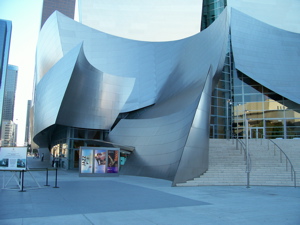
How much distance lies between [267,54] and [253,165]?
686 inches

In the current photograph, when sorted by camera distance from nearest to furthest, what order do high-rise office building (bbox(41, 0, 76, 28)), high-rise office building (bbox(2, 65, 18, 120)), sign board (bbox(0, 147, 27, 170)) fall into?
sign board (bbox(0, 147, 27, 170))
high-rise office building (bbox(2, 65, 18, 120))
high-rise office building (bbox(41, 0, 76, 28))

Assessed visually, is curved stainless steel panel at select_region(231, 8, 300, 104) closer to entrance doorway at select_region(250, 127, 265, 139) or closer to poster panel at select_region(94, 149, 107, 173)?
entrance doorway at select_region(250, 127, 265, 139)

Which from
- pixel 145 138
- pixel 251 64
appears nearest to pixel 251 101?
pixel 251 64

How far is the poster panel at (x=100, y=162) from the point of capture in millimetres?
17125

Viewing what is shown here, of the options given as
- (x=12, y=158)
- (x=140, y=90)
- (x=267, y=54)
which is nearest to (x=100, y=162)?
(x=12, y=158)

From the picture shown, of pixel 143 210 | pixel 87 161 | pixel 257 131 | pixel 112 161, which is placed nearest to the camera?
pixel 143 210

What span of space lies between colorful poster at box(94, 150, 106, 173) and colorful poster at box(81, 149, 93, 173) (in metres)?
0.28

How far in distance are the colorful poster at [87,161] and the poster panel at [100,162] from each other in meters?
0.28

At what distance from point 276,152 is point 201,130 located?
7965mm

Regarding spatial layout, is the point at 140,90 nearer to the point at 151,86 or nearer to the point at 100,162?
the point at 151,86

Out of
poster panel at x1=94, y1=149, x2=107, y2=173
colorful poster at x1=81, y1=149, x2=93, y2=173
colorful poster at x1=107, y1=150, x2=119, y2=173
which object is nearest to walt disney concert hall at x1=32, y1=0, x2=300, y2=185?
colorful poster at x1=81, y1=149, x2=93, y2=173

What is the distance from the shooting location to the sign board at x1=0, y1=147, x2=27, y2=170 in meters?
10.1

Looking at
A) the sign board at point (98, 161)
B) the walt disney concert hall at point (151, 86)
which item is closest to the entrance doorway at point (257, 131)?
the walt disney concert hall at point (151, 86)

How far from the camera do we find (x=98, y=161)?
17234 millimetres
